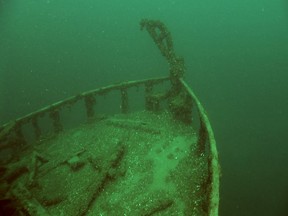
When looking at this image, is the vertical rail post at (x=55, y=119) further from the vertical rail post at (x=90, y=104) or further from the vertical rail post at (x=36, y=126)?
the vertical rail post at (x=90, y=104)

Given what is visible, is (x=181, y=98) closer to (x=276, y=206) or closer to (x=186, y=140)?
(x=186, y=140)

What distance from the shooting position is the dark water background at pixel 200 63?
19062mm

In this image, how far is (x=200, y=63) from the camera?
217 ft

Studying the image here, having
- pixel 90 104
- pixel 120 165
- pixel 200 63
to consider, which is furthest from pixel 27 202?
pixel 200 63

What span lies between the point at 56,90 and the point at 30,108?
9.61m

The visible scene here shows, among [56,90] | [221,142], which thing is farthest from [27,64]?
[221,142]

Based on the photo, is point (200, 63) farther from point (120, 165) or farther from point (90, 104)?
point (120, 165)

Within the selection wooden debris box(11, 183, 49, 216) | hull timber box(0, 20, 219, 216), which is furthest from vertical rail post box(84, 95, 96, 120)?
wooden debris box(11, 183, 49, 216)

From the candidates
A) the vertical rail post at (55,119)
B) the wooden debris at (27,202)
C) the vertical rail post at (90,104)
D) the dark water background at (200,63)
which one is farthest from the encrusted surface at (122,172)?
the dark water background at (200,63)

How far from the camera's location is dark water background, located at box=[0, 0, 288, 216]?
19.1 meters

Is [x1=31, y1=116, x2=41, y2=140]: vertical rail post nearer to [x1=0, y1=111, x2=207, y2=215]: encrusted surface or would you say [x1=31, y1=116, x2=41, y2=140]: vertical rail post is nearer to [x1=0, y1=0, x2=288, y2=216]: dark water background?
[x1=0, y1=111, x2=207, y2=215]: encrusted surface

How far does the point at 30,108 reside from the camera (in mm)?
32938

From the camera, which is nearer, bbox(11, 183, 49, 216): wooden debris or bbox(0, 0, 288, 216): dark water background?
bbox(11, 183, 49, 216): wooden debris

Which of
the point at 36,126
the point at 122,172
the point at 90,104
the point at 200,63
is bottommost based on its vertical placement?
the point at 200,63
